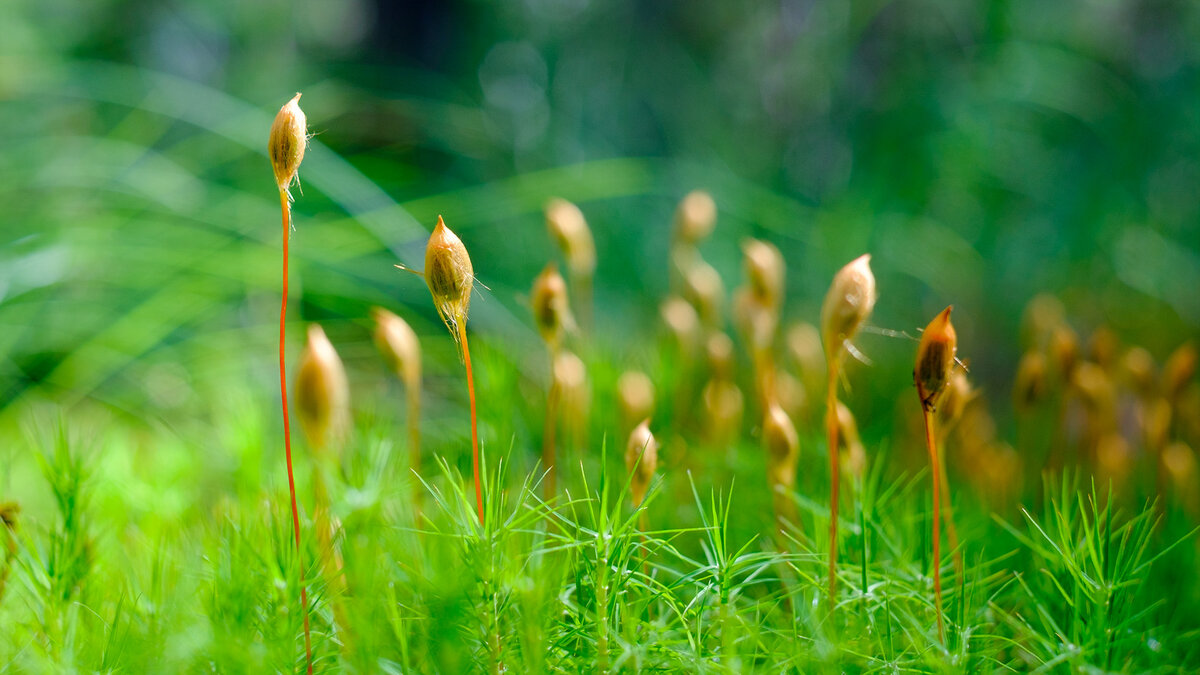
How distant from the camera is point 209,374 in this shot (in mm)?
1076

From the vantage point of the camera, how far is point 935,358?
1.32 ft

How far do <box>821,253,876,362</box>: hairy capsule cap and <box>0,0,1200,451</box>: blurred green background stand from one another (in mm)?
563

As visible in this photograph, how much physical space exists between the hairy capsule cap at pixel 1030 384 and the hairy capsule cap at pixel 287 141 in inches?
20.9

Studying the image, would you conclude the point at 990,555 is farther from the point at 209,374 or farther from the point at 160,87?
the point at 160,87

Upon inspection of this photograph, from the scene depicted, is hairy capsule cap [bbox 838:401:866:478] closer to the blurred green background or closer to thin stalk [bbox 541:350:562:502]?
thin stalk [bbox 541:350:562:502]

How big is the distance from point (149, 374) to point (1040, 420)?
1127 millimetres

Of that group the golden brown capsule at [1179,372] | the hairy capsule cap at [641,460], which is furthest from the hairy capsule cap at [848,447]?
the golden brown capsule at [1179,372]

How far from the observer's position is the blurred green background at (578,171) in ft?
3.75

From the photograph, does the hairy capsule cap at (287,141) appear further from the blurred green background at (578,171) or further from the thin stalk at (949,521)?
the blurred green background at (578,171)

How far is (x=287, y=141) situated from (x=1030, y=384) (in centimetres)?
55

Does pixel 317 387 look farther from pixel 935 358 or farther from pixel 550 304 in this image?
pixel 935 358

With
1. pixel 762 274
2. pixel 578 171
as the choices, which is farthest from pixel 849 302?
pixel 578 171

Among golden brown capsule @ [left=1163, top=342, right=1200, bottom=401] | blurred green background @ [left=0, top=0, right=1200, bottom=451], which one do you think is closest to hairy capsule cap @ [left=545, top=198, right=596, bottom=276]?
blurred green background @ [left=0, top=0, right=1200, bottom=451]

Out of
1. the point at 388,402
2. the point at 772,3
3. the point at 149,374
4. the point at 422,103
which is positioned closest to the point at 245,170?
the point at 422,103
